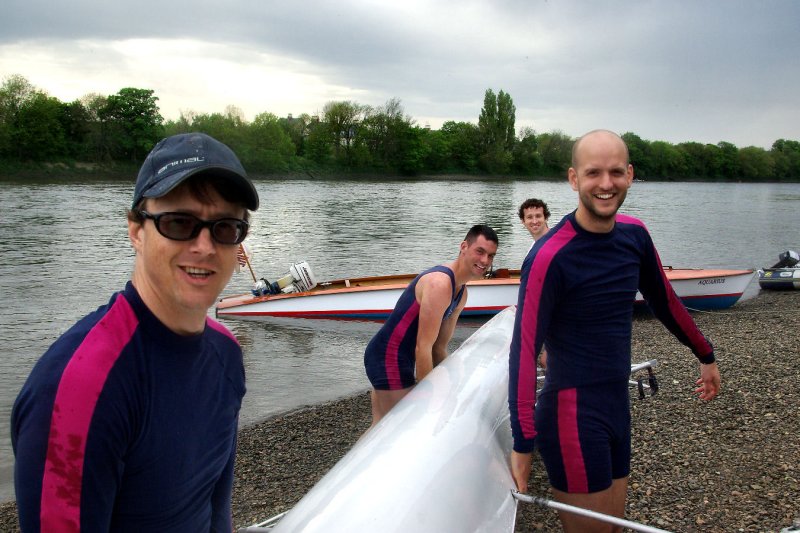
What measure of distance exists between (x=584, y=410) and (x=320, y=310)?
11.0 meters

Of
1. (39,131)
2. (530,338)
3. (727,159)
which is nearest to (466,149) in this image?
(727,159)

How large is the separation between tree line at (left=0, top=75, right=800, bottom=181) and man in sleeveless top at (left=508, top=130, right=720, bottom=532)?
61125 mm

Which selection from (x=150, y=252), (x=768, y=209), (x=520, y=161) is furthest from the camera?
(x=520, y=161)

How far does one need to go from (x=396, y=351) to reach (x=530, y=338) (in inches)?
81.1

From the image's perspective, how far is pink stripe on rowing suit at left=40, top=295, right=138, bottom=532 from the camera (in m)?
1.30

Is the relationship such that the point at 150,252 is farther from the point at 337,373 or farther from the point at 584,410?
the point at 337,373

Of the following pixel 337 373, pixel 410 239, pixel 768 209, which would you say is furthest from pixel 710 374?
pixel 768 209

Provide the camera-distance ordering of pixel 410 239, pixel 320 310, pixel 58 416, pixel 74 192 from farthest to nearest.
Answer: pixel 74 192 < pixel 410 239 < pixel 320 310 < pixel 58 416

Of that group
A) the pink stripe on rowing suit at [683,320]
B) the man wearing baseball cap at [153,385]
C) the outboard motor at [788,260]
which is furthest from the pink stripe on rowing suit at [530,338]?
the outboard motor at [788,260]

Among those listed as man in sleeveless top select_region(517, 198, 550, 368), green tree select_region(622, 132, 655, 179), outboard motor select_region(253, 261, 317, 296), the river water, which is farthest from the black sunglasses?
green tree select_region(622, 132, 655, 179)

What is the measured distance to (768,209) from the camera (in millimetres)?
53281

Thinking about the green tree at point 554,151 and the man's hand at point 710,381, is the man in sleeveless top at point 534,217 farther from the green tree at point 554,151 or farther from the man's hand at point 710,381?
the green tree at point 554,151

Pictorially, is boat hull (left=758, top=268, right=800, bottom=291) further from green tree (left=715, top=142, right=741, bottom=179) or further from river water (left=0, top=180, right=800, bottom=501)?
green tree (left=715, top=142, right=741, bottom=179)

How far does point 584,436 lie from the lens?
291 centimetres
